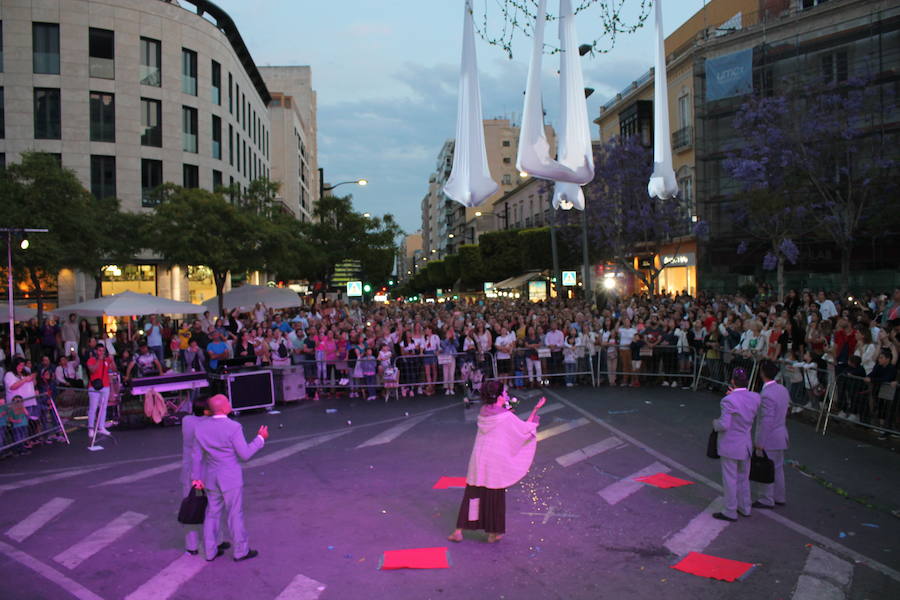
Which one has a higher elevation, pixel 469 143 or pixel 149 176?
pixel 149 176

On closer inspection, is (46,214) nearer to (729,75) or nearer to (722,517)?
(722,517)

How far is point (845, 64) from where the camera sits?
105 feet

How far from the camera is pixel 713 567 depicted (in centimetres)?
611

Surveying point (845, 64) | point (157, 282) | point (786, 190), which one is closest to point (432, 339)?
point (786, 190)

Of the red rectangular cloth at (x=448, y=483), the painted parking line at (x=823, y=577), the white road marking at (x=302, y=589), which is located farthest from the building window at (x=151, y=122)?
the painted parking line at (x=823, y=577)

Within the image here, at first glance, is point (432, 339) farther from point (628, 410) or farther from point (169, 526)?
point (169, 526)

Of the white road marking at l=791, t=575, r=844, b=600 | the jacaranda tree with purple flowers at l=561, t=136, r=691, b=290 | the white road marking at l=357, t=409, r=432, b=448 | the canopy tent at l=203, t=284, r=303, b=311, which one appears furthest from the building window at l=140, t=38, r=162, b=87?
the white road marking at l=791, t=575, r=844, b=600

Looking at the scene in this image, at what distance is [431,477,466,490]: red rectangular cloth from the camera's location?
29.0 feet

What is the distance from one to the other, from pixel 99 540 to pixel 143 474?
9.61 ft

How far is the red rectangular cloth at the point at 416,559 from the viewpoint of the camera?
629 cm

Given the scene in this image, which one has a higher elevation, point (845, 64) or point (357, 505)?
point (845, 64)

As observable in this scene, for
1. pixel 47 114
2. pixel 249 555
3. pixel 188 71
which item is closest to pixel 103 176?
pixel 47 114

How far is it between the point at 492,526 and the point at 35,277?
19.1m

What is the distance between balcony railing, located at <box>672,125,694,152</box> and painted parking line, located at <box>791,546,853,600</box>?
36.1 metres
